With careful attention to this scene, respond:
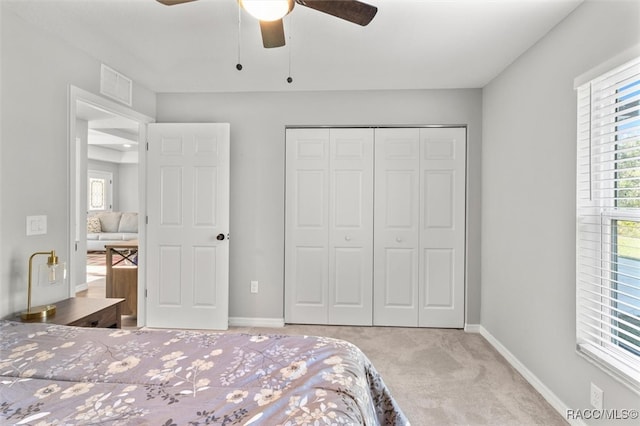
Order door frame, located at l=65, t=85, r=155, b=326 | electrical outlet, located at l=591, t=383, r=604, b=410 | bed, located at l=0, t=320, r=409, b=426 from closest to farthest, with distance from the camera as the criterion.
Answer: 1. bed, located at l=0, t=320, r=409, b=426
2. electrical outlet, located at l=591, t=383, r=604, b=410
3. door frame, located at l=65, t=85, r=155, b=326

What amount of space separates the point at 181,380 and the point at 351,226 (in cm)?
237

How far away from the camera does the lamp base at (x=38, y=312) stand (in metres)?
1.82

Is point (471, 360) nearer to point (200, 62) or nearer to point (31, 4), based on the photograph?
point (200, 62)

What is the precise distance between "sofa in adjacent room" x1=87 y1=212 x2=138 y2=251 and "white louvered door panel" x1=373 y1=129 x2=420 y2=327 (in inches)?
245

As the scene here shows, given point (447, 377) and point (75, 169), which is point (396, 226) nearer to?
point (447, 377)

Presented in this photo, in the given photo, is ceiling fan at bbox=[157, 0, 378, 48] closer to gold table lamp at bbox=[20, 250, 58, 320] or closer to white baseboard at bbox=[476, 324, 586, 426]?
gold table lamp at bbox=[20, 250, 58, 320]

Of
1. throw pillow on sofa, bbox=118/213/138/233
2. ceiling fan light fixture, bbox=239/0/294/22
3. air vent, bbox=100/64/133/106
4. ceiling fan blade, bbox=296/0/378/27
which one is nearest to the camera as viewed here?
ceiling fan light fixture, bbox=239/0/294/22

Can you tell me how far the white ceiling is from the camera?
1896 millimetres

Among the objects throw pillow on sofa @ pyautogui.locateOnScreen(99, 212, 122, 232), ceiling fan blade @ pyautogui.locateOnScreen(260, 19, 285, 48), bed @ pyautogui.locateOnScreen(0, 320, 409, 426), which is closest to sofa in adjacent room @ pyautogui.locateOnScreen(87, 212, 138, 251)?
throw pillow on sofa @ pyautogui.locateOnScreen(99, 212, 122, 232)

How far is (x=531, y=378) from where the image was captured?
2.27 meters

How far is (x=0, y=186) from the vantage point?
1821mm

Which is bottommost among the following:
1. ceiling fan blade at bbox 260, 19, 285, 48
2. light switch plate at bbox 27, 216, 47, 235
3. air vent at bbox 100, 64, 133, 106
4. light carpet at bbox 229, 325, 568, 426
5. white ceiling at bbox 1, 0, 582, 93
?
light carpet at bbox 229, 325, 568, 426

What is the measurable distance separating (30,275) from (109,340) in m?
0.88

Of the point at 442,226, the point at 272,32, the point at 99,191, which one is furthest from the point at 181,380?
the point at 99,191
